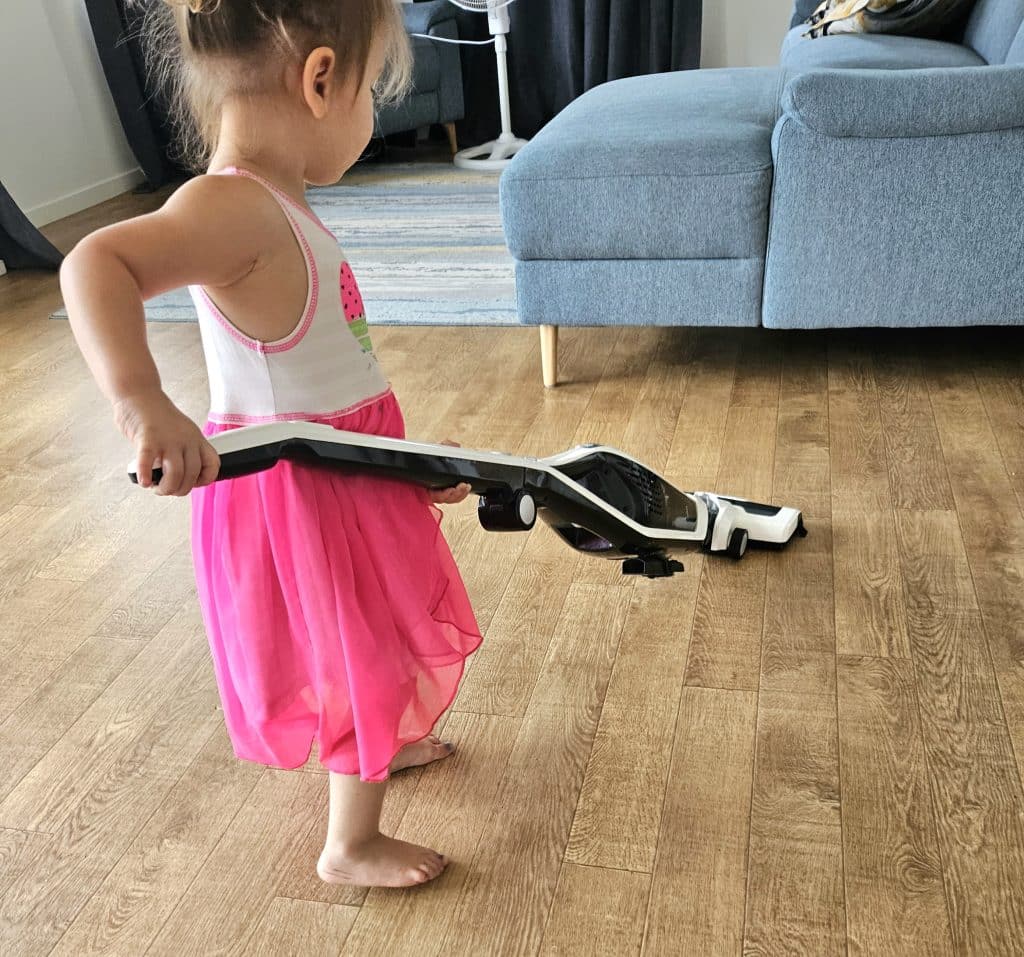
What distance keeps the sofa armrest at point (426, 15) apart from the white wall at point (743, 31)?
3.49 feet

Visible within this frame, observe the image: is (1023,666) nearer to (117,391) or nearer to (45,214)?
(117,391)

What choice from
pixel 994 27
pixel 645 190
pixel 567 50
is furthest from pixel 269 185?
pixel 567 50

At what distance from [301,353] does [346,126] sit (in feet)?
0.61

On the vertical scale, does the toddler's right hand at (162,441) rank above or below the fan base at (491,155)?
above

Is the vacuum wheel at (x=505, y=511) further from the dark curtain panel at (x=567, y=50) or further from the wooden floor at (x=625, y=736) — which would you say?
the dark curtain panel at (x=567, y=50)

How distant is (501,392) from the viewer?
2041mm

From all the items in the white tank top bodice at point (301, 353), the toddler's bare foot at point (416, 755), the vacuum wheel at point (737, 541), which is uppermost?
the white tank top bodice at point (301, 353)

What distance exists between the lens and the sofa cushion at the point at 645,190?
5.96 ft

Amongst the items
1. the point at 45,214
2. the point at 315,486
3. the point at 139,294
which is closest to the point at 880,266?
the point at 315,486

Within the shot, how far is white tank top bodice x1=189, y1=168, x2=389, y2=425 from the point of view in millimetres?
822

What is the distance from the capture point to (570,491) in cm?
106

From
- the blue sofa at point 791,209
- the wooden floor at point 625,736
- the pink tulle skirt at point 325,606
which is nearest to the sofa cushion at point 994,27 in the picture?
the blue sofa at point 791,209

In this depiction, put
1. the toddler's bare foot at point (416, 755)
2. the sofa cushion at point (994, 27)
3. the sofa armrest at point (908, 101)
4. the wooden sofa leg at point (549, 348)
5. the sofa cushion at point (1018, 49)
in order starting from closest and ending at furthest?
the toddler's bare foot at point (416, 755) → the sofa armrest at point (908, 101) → the wooden sofa leg at point (549, 348) → the sofa cushion at point (1018, 49) → the sofa cushion at point (994, 27)

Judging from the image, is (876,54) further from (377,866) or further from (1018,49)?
(377,866)
